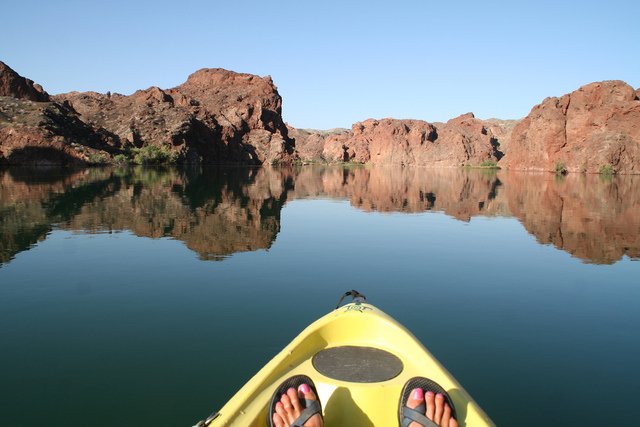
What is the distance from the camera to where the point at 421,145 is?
181625 mm

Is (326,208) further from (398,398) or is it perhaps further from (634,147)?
Answer: (634,147)

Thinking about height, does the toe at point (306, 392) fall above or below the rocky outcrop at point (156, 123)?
below

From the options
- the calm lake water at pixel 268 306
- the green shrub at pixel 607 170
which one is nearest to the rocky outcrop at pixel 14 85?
the calm lake water at pixel 268 306

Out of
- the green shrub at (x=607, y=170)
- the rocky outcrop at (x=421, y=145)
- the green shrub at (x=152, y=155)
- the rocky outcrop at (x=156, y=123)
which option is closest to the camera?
the rocky outcrop at (x=156, y=123)

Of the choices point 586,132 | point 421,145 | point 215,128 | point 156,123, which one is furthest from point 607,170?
point 421,145

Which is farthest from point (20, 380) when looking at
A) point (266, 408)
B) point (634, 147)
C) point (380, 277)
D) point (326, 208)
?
point (634, 147)

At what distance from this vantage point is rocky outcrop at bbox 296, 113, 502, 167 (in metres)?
164

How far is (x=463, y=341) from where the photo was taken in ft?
20.8

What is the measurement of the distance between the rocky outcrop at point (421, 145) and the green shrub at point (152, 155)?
106351 mm

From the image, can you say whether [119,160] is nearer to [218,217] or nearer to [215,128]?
[215,128]

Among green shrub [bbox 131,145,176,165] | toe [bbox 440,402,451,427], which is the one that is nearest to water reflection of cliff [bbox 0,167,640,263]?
toe [bbox 440,402,451,427]

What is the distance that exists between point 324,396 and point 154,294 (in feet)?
17.1

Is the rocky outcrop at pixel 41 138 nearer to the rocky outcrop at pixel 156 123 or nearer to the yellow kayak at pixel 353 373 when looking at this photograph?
the rocky outcrop at pixel 156 123

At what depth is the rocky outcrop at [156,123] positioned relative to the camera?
182ft
